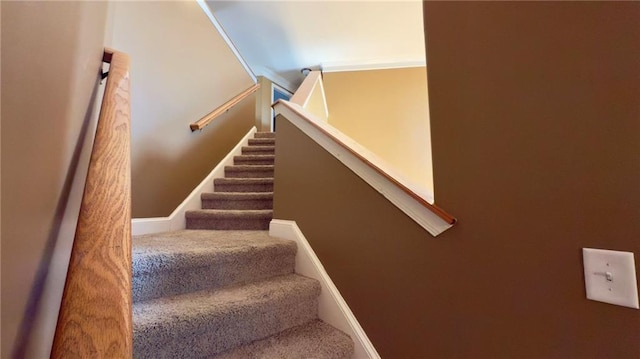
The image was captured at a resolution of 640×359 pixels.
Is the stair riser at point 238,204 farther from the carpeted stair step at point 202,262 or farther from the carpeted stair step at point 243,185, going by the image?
the carpeted stair step at point 202,262

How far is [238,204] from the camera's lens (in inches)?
94.4

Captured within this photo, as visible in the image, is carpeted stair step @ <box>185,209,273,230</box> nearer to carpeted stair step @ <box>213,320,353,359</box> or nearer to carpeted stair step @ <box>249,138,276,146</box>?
carpeted stair step @ <box>213,320,353,359</box>

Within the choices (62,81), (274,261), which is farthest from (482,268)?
(62,81)

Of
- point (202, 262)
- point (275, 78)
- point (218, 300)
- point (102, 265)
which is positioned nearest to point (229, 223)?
point (202, 262)

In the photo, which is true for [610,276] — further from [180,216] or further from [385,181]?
[180,216]

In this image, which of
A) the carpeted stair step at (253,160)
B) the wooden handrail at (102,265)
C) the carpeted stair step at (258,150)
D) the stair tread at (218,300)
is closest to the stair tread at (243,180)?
the carpeted stair step at (253,160)

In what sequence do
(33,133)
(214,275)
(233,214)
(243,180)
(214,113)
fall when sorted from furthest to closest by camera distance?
(214,113) → (243,180) → (233,214) → (214,275) → (33,133)

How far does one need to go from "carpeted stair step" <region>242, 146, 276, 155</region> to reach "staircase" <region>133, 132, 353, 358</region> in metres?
1.80

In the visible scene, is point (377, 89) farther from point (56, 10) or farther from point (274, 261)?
point (56, 10)

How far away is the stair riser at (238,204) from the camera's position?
92.7 inches

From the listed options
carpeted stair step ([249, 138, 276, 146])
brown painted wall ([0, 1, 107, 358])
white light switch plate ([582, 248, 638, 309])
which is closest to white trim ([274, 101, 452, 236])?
white light switch plate ([582, 248, 638, 309])

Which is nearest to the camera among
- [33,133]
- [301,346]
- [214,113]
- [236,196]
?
[33,133]

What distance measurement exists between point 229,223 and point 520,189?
6.08ft

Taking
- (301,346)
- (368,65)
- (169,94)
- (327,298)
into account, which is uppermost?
(368,65)
